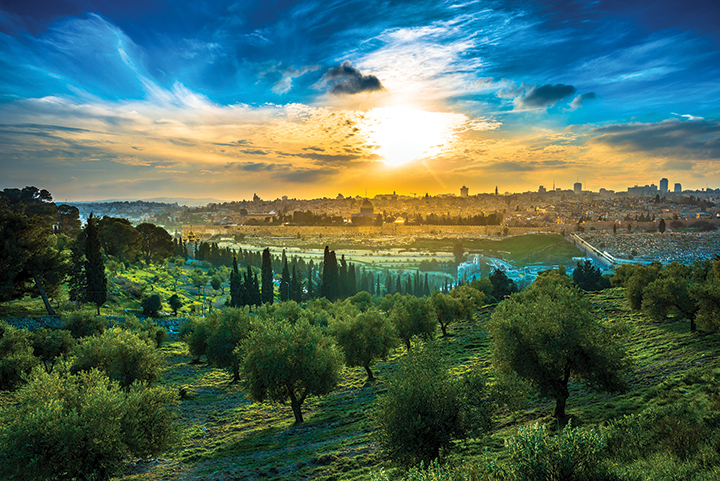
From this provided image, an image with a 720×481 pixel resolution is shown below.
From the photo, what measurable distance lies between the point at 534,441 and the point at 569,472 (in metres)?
1.07

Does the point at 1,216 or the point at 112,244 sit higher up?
the point at 1,216

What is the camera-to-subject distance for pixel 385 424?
50.2ft

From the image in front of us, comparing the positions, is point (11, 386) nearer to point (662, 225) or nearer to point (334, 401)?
point (334, 401)

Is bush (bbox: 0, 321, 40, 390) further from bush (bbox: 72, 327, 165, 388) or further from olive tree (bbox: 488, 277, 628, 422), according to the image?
olive tree (bbox: 488, 277, 628, 422)

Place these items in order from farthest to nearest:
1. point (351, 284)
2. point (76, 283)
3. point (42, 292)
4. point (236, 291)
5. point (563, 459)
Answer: point (351, 284), point (236, 291), point (76, 283), point (42, 292), point (563, 459)

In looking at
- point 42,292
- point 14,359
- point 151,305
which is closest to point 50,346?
point 14,359

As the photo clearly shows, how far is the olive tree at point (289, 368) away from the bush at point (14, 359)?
20.5 m

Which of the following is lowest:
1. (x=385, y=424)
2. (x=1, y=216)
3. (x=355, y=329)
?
(x=355, y=329)

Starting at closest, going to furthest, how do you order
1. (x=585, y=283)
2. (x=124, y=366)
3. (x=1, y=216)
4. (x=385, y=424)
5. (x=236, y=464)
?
1. (x=385, y=424)
2. (x=236, y=464)
3. (x=124, y=366)
4. (x=1, y=216)
5. (x=585, y=283)

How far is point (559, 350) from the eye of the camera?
19.2m

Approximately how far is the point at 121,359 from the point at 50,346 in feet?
60.4

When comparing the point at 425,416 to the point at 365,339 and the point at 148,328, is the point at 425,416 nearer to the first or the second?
the point at 365,339

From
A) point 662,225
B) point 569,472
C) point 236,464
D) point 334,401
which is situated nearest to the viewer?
point 569,472

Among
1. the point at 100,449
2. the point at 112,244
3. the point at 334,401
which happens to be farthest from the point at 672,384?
the point at 112,244
